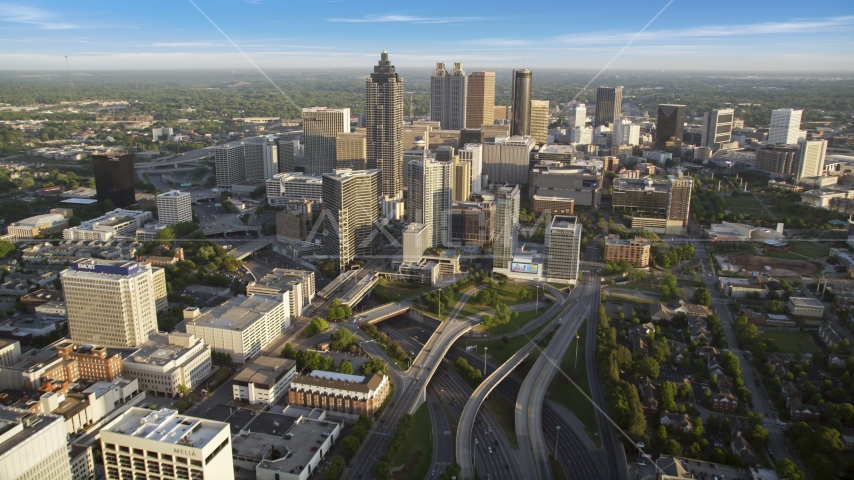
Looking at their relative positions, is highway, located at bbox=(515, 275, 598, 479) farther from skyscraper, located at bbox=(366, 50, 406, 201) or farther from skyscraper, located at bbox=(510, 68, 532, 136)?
skyscraper, located at bbox=(510, 68, 532, 136)

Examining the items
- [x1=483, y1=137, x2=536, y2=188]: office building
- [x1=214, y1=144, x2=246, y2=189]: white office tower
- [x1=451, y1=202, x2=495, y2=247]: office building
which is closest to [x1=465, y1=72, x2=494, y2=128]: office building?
[x1=483, y1=137, x2=536, y2=188]: office building

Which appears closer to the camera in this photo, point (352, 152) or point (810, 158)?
point (352, 152)

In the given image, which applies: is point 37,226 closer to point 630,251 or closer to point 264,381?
point 264,381

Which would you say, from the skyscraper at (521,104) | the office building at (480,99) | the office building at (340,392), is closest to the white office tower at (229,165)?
the office building at (480,99)

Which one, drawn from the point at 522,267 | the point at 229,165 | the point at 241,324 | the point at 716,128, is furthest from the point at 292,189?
the point at 716,128

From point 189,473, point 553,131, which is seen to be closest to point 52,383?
point 189,473

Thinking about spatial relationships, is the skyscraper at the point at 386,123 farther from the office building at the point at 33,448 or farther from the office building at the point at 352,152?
the office building at the point at 33,448
